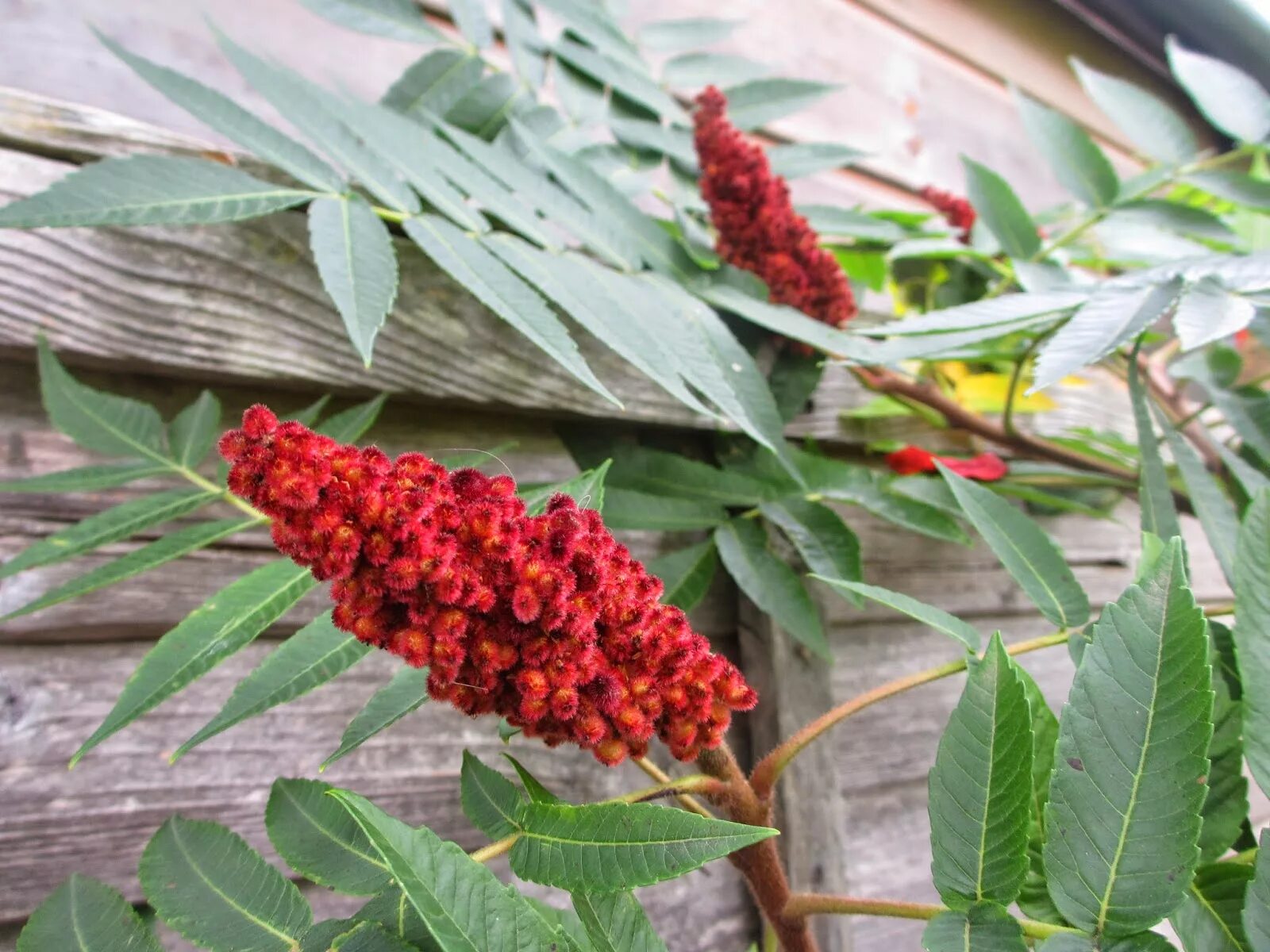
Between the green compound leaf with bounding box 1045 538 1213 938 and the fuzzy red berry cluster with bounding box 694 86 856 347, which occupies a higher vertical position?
the fuzzy red berry cluster with bounding box 694 86 856 347

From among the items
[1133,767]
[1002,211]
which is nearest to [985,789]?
[1133,767]

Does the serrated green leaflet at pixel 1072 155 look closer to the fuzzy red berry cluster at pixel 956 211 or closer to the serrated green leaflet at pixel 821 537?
the fuzzy red berry cluster at pixel 956 211

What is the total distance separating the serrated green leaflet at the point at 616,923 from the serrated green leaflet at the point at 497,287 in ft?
0.96

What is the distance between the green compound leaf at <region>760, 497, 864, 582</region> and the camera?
0.78 m

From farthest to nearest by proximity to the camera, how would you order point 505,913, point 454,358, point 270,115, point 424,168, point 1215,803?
point 270,115 → point 454,358 → point 424,168 → point 1215,803 → point 505,913

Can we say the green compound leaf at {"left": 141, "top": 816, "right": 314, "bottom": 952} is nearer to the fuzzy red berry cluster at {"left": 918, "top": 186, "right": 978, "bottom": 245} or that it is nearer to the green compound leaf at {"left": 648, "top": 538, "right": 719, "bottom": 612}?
the green compound leaf at {"left": 648, "top": 538, "right": 719, "bottom": 612}

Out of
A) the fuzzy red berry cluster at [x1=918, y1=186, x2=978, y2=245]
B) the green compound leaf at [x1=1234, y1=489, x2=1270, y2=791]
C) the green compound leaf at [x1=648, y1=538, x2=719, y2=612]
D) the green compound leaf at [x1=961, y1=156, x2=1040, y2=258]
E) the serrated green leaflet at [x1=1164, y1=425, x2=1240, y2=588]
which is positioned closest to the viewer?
the green compound leaf at [x1=1234, y1=489, x2=1270, y2=791]

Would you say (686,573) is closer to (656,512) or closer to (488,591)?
(656,512)

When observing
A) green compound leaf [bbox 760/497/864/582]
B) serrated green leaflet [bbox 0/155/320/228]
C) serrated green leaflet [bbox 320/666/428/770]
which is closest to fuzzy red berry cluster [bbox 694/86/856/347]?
green compound leaf [bbox 760/497/864/582]

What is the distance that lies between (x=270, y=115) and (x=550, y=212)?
0.63 m

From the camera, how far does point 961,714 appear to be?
1.36 ft

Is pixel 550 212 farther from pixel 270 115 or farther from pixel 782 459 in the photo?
pixel 270 115

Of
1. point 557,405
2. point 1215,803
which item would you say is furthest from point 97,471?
point 1215,803

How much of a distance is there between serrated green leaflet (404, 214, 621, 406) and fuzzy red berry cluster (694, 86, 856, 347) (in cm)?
35
